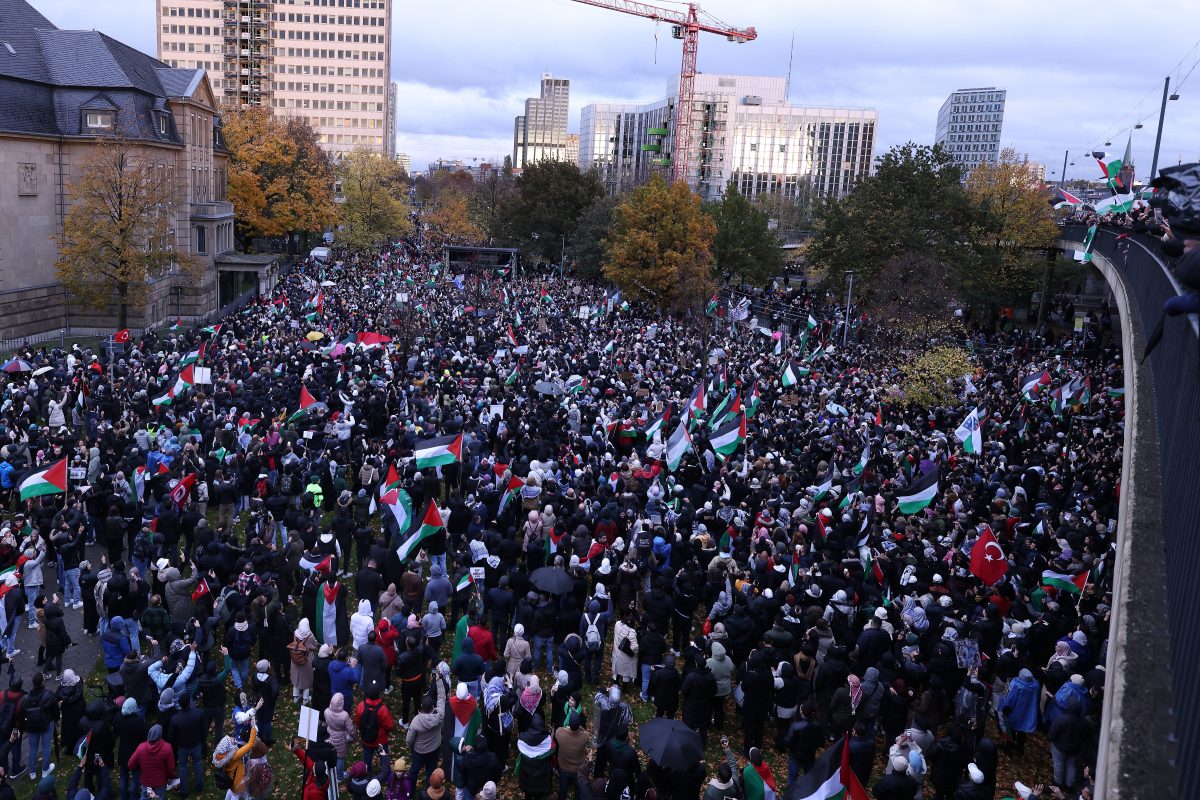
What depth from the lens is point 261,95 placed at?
12388 centimetres

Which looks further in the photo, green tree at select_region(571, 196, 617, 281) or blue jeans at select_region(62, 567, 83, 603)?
green tree at select_region(571, 196, 617, 281)

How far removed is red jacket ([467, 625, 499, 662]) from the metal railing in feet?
22.5

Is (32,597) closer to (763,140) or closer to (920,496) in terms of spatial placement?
(920,496)

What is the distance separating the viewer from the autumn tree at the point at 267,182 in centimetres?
5540

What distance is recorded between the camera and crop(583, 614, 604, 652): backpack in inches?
480

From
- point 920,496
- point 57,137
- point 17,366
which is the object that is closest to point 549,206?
point 57,137

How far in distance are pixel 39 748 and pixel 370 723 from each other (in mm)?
3482

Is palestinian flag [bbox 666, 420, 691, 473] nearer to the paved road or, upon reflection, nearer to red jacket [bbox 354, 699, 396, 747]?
red jacket [bbox 354, 699, 396, 747]

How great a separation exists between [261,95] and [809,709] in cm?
12941

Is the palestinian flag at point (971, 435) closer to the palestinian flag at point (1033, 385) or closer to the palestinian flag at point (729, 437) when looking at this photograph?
the palestinian flag at point (729, 437)

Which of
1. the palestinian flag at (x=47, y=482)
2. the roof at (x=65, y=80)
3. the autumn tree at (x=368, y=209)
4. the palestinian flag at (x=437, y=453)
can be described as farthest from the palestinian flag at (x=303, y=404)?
the autumn tree at (x=368, y=209)

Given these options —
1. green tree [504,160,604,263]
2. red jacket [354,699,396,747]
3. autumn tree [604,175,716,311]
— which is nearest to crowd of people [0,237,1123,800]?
red jacket [354,699,396,747]

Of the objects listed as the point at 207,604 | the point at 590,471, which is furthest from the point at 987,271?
the point at 207,604

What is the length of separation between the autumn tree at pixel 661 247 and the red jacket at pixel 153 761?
121ft
